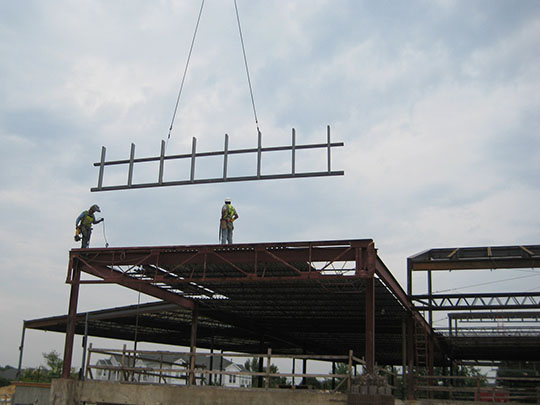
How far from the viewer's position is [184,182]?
19484mm

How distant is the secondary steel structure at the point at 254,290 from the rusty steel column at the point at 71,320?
0.12ft

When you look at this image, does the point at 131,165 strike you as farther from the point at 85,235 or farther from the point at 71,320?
the point at 71,320

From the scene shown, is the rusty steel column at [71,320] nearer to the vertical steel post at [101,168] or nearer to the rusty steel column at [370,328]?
the vertical steel post at [101,168]

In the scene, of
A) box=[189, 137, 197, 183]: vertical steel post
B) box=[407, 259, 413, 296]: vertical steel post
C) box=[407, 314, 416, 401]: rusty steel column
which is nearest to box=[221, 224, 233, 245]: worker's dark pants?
box=[189, 137, 197, 183]: vertical steel post

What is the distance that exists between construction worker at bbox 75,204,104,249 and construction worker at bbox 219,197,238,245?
198 inches

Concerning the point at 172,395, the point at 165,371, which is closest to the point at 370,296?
the point at 165,371

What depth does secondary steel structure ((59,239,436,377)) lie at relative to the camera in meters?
19.5

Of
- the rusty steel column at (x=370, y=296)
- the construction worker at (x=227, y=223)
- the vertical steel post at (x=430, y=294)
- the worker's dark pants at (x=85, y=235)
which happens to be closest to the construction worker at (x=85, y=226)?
the worker's dark pants at (x=85, y=235)

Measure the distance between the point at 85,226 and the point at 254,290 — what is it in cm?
733

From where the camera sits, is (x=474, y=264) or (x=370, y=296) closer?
(x=370, y=296)

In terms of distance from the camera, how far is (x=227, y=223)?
76.7 feet

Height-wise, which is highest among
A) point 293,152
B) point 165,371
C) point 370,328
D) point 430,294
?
point 293,152

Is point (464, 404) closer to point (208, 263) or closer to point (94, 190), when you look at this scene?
point (208, 263)

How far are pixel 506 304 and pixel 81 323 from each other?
77.3ft
